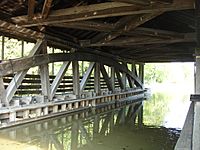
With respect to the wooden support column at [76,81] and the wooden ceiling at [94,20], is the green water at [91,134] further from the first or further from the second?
the wooden ceiling at [94,20]

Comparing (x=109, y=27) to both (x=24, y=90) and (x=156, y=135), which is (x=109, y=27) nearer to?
(x=156, y=135)

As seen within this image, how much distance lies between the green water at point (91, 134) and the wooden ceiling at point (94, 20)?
2371 millimetres

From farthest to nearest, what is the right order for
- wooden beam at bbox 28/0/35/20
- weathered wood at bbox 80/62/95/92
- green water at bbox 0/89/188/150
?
weathered wood at bbox 80/62/95/92 → wooden beam at bbox 28/0/35/20 → green water at bbox 0/89/188/150

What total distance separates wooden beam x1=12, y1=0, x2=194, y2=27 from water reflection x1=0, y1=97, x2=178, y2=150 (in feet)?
7.84

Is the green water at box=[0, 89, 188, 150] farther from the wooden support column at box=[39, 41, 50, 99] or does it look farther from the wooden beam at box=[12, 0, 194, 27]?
the wooden beam at box=[12, 0, 194, 27]

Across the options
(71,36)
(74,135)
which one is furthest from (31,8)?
(71,36)

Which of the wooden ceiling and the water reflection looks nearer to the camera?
the wooden ceiling

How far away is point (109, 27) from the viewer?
6703 mm

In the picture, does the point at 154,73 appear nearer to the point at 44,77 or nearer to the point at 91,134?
the point at 44,77

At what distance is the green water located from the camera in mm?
5120

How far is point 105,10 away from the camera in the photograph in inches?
205

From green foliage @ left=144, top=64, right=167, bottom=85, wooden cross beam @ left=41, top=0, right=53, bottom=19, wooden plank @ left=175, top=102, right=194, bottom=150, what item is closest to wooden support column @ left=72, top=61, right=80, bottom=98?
wooden cross beam @ left=41, top=0, right=53, bottom=19

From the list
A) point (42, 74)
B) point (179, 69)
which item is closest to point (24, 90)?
point (42, 74)

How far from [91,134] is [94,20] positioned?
2751 millimetres
